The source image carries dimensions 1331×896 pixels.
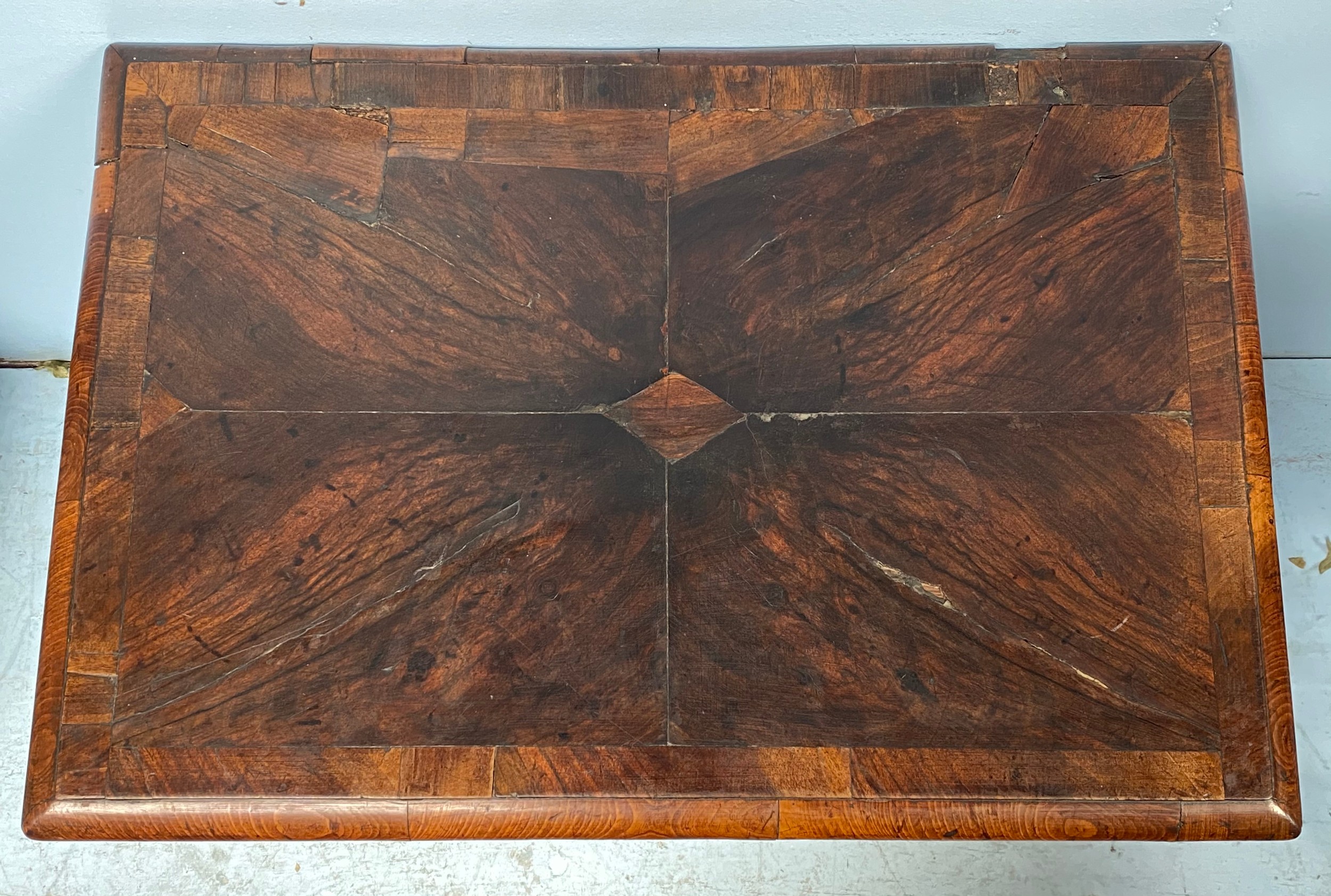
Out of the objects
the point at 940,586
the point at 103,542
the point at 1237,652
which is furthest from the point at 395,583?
the point at 1237,652

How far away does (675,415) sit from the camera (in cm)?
131

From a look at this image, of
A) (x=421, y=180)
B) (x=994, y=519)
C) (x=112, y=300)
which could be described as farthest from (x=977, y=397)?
(x=112, y=300)

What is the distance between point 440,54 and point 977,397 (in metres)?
0.98

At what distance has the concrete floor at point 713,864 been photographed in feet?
5.82

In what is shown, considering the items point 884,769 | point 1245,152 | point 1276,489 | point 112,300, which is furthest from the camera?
point 1276,489

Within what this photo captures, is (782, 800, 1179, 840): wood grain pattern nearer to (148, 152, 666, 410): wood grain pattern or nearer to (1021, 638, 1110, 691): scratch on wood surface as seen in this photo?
(1021, 638, 1110, 691): scratch on wood surface

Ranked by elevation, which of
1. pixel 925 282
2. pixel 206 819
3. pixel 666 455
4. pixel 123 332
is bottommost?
pixel 206 819

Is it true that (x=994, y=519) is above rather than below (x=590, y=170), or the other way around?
below

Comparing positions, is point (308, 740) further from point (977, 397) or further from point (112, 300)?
point (977, 397)

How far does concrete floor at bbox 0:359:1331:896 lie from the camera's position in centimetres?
177

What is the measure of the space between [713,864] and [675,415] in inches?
40.4

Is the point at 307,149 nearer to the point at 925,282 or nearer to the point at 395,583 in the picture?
the point at 395,583

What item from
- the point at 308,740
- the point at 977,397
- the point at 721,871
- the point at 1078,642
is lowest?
the point at 721,871

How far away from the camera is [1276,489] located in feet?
6.34
